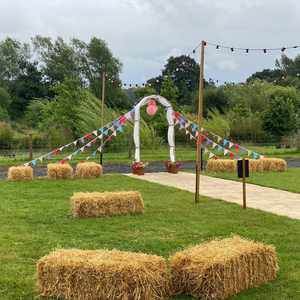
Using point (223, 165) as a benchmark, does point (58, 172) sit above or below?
below

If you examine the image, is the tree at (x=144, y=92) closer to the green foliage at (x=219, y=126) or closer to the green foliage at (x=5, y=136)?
the green foliage at (x=219, y=126)

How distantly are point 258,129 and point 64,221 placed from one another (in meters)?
32.7

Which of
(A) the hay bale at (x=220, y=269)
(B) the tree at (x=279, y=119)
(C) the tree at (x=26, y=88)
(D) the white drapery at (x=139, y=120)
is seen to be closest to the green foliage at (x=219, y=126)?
(B) the tree at (x=279, y=119)

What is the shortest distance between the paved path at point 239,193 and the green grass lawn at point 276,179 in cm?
49

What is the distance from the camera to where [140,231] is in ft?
26.8

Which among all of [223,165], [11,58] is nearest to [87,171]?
[223,165]

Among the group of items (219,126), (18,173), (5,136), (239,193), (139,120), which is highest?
(219,126)

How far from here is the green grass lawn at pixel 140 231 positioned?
554 centimetres

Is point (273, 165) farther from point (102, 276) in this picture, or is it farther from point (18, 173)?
point (102, 276)

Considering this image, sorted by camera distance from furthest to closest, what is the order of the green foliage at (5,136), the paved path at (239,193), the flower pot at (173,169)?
the green foliage at (5,136) → the flower pot at (173,169) → the paved path at (239,193)

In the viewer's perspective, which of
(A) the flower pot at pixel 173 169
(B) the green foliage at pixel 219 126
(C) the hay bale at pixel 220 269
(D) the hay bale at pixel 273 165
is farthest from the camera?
(B) the green foliage at pixel 219 126

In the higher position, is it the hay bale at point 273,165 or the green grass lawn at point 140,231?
the hay bale at point 273,165

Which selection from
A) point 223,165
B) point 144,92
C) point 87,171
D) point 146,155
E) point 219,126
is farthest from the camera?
point 144,92

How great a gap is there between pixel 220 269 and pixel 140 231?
3396 millimetres
